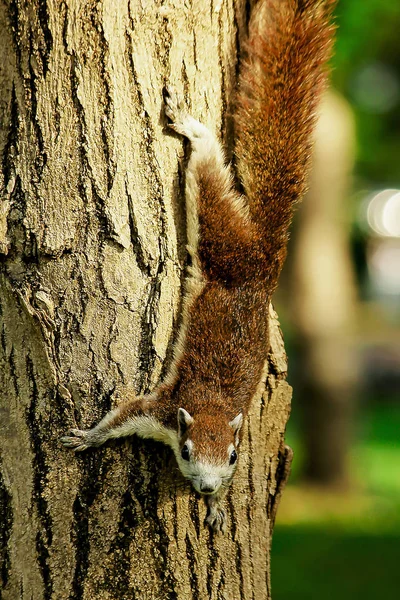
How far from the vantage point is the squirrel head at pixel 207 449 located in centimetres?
228

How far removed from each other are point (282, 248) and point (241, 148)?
0.36 metres

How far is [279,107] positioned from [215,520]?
4.35 feet

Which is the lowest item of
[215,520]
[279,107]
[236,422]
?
[215,520]

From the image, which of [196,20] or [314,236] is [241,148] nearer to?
[196,20]

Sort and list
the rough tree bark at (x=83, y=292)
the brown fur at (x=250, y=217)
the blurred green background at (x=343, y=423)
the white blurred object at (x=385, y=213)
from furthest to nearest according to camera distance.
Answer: the white blurred object at (x=385, y=213), the blurred green background at (x=343, y=423), the brown fur at (x=250, y=217), the rough tree bark at (x=83, y=292)

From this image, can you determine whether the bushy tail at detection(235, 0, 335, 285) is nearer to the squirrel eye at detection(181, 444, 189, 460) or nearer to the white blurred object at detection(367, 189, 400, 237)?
the squirrel eye at detection(181, 444, 189, 460)

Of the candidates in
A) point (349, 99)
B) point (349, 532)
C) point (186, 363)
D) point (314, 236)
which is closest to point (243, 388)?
point (186, 363)

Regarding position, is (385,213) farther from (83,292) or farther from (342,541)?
(83,292)

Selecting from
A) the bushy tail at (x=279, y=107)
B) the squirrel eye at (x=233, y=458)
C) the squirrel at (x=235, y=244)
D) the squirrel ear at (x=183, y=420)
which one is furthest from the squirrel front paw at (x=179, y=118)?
the squirrel eye at (x=233, y=458)

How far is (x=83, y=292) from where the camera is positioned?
7.34 feet

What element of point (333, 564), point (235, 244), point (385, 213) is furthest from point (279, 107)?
point (385, 213)

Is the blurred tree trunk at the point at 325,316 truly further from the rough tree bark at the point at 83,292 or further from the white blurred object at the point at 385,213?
the white blurred object at the point at 385,213

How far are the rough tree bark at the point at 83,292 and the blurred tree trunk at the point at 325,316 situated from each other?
5681mm

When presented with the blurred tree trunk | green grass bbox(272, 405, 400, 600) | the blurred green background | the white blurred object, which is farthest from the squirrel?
the white blurred object
